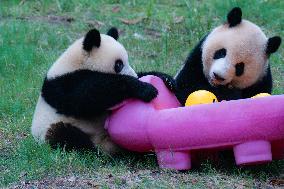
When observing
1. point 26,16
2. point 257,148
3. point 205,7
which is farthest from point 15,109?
point 205,7

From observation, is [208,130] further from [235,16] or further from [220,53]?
[235,16]

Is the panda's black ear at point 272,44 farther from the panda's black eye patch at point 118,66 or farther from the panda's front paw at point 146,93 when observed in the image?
the panda's black eye patch at point 118,66

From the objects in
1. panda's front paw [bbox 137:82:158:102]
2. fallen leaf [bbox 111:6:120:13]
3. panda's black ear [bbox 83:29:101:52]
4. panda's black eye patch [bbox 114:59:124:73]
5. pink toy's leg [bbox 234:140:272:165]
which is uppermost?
panda's black ear [bbox 83:29:101:52]

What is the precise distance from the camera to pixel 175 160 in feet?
14.7

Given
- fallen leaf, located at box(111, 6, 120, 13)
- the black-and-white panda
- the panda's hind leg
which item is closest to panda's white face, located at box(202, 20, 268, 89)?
the black-and-white panda

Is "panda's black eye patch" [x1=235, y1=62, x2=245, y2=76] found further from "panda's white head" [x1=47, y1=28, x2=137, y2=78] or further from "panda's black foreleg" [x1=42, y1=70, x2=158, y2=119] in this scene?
"panda's white head" [x1=47, y1=28, x2=137, y2=78]

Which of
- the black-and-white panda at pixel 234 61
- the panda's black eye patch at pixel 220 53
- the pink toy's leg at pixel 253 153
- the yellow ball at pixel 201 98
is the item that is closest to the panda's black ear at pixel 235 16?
the black-and-white panda at pixel 234 61

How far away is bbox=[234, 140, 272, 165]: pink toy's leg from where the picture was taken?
4262 millimetres

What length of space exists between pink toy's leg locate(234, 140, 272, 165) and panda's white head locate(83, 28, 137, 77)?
1.10m

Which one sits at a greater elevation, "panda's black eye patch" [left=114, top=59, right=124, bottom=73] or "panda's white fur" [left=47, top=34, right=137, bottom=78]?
"panda's white fur" [left=47, top=34, right=137, bottom=78]

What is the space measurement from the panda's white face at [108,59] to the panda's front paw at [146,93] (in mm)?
325

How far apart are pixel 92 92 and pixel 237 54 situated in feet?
3.56

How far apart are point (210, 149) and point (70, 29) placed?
465 centimetres

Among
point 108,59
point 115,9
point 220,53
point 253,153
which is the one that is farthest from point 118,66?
point 115,9
